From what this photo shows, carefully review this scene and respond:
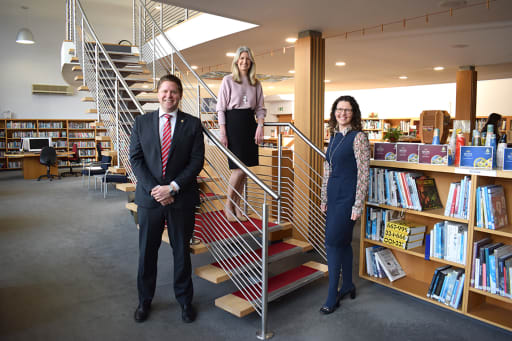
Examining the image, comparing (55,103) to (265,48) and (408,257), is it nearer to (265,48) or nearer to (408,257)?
(265,48)

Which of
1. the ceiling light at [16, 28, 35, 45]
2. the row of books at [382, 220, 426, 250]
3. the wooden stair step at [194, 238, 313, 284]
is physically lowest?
the wooden stair step at [194, 238, 313, 284]

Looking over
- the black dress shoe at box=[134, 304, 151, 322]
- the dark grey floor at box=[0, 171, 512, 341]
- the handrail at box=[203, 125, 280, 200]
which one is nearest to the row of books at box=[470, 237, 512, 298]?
the dark grey floor at box=[0, 171, 512, 341]

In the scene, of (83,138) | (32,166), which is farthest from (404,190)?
(83,138)

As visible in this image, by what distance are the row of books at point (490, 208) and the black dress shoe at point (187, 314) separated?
7.48ft

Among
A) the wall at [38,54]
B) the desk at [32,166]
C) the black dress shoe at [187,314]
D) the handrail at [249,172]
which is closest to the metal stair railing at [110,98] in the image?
the handrail at [249,172]

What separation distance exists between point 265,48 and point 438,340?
4.74 meters

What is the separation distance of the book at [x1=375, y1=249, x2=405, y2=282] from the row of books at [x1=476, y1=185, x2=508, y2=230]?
0.96m

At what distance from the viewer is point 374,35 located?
5.20 meters

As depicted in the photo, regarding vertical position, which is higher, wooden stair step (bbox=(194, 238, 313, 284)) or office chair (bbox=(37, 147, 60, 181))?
office chair (bbox=(37, 147, 60, 181))

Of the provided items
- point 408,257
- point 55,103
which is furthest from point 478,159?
point 55,103

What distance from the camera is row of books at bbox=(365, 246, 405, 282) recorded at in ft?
11.5

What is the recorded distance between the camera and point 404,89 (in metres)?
12.1

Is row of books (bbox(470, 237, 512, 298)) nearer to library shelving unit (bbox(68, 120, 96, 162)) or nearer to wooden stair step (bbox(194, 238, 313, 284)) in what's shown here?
wooden stair step (bbox(194, 238, 313, 284))

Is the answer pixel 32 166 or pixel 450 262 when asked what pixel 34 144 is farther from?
pixel 450 262
